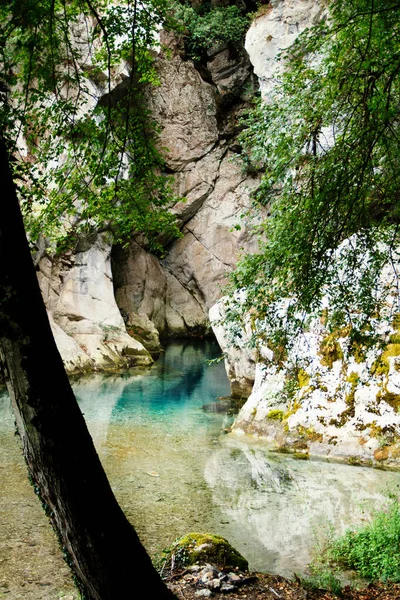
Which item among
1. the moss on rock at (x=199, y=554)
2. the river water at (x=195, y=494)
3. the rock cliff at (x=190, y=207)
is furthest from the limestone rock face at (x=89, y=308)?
the moss on rock at (x=199, y=554)

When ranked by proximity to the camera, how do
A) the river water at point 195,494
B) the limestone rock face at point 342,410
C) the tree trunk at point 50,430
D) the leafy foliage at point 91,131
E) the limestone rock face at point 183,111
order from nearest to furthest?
the tree trunk at point 50,430 → the leafy foliage at point 91,131 → the river water at point 195,494 → the limestone rock face at point 342,410 → the limestone rock face at point 183,111

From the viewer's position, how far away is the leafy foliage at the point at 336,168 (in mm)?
5324

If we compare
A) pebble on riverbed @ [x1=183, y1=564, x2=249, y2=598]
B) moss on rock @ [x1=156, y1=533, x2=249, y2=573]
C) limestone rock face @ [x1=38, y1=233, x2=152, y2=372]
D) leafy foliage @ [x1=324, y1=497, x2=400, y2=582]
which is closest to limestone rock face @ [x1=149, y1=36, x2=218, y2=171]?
limestone rock face @ [x1=38, y1=233, x2=152, y2=372]

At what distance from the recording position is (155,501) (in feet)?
26.7

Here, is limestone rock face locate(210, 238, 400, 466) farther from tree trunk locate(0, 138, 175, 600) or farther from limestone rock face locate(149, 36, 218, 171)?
limestone rock face locate(149, 36, 218, 171)

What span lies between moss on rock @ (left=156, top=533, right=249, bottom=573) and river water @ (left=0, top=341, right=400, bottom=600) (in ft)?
2.58

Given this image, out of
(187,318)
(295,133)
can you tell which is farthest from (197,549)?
(187,318)

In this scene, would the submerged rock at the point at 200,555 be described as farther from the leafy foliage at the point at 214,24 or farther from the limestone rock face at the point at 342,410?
the leafy foliage at the point at 214,24

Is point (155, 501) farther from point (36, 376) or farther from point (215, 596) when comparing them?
point (36, 376)

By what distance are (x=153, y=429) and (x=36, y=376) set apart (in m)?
9.84

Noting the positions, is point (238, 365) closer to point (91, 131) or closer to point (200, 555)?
point (200, 555)

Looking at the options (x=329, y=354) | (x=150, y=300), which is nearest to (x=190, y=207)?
(x=150, y=300)

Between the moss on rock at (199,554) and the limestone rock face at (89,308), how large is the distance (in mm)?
14545

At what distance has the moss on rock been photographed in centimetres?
537
